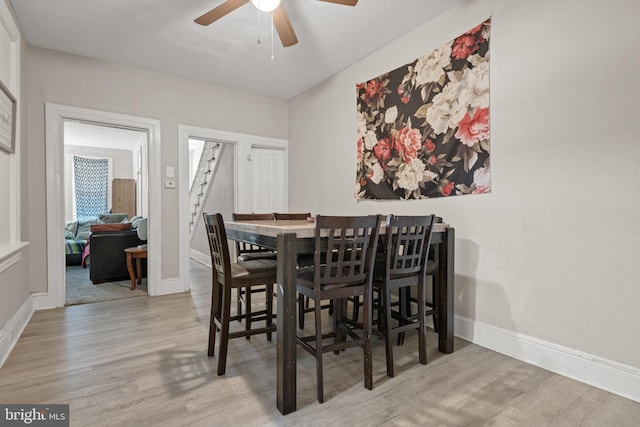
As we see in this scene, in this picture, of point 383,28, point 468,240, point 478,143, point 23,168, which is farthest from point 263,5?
point 23,168

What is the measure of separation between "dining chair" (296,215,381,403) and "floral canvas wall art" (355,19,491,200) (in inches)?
43.4

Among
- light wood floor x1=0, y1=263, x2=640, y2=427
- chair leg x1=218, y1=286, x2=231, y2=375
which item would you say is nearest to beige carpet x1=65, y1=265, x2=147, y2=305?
light wood floor x1=0, y1=263, x2=640, y2=427

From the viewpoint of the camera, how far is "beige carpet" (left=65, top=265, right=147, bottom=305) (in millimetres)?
3403

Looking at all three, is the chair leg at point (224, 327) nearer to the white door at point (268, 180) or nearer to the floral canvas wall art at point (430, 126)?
the floral canvas wall art at point (430, 126)

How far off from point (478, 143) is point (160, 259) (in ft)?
11.3

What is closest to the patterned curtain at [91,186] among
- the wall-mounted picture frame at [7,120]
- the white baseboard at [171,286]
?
the white baseboard at [171,286]

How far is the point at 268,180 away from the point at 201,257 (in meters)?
2.15

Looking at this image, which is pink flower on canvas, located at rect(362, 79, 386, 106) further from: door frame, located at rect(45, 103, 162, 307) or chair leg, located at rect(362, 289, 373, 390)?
door frame, located at rect(45, 103, 162, 307)

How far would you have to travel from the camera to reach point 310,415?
4.80 feet

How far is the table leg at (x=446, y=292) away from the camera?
212 cm

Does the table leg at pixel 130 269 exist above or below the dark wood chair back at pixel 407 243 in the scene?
below

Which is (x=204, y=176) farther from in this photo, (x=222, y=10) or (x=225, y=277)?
(x=225, y=277)

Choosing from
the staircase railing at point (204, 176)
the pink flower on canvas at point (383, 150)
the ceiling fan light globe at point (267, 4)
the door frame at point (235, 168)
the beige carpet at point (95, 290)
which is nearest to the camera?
the ceiling fan light globe at point (267, 4)

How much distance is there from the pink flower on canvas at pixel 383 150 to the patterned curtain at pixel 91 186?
23.5 ft
